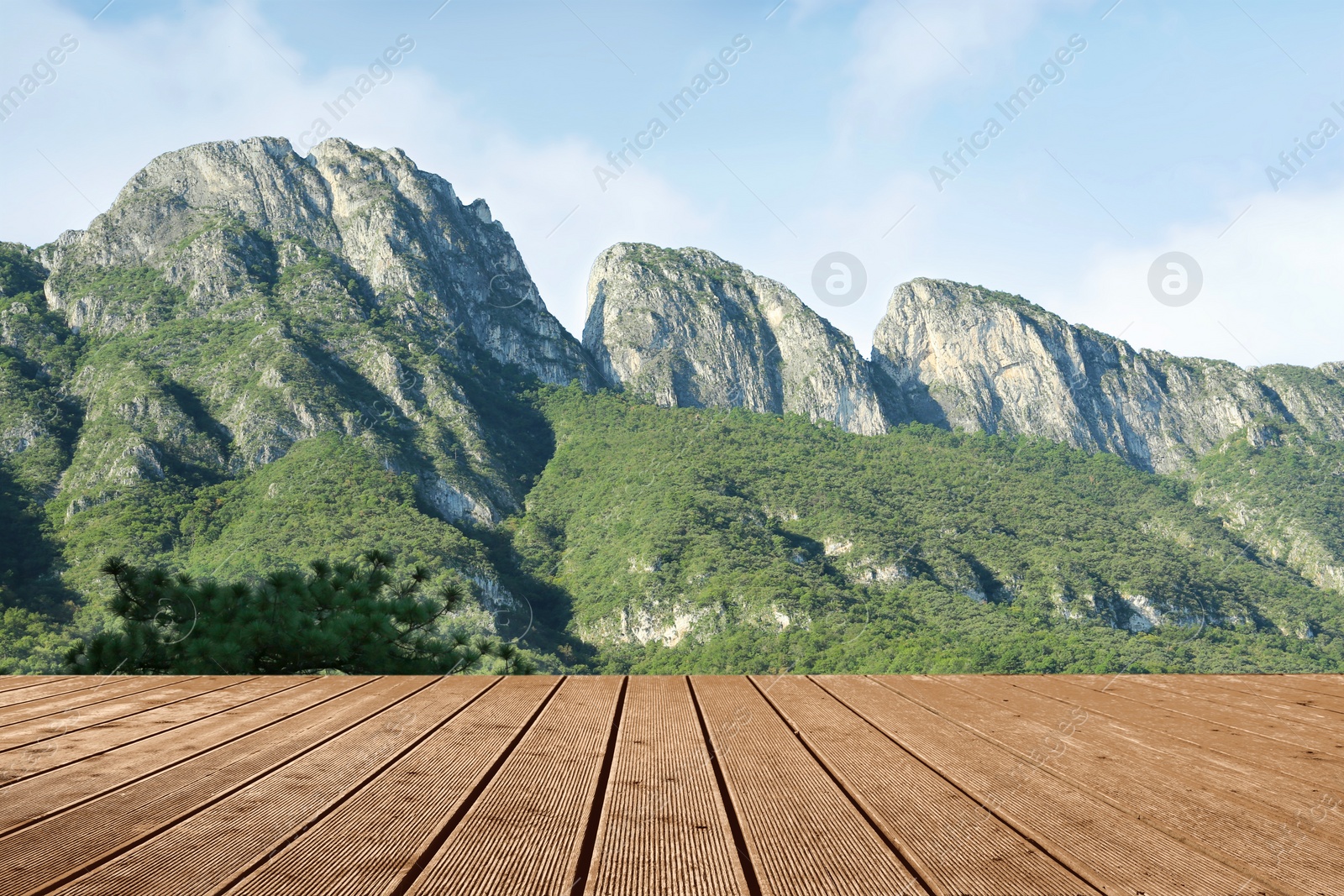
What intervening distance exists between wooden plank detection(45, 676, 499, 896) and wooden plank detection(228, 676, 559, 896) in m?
0.05

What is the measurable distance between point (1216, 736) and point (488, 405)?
10233 cm

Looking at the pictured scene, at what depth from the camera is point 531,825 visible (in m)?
1.54

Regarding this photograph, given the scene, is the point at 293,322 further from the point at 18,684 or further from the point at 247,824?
the point at 247,824

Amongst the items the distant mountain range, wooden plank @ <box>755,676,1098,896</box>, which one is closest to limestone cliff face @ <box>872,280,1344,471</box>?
the distant mountain range

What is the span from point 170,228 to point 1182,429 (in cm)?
16390

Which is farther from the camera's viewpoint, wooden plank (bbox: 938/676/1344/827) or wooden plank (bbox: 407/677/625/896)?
wooden plank (bbox: 938/676/1344/827)

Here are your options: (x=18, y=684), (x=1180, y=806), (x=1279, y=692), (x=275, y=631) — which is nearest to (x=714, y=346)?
(x=275, y=631)

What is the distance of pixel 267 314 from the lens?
88.4m

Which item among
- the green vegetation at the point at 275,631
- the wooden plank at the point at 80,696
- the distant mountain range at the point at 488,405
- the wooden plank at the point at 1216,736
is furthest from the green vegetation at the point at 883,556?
the wooden plank at the point at 80,696

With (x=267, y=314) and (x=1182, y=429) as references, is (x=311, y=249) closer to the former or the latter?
(x=267, y=314)

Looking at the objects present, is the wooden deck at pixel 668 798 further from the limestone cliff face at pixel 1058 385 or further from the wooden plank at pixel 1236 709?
the limestone cliff face at pixel 1058 385

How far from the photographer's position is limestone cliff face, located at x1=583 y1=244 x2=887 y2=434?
114312mm

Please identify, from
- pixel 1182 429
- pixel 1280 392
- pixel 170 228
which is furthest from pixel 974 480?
pixel 170 228

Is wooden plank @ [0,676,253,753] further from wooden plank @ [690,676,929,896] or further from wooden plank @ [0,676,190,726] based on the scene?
wooden plank @ [690,676,929,896]
